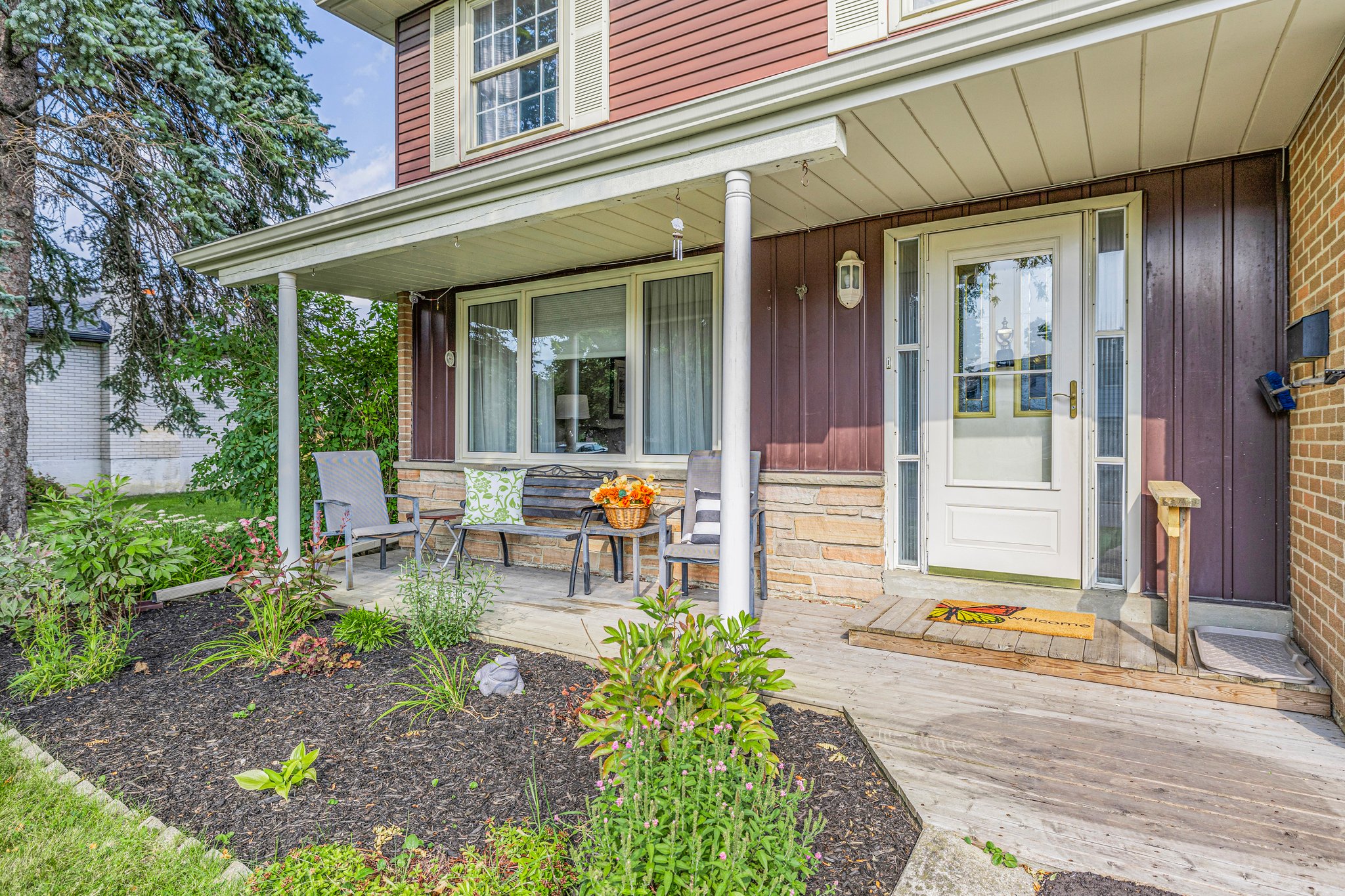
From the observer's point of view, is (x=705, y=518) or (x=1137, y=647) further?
(x=705, y=518)

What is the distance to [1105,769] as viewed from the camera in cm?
206

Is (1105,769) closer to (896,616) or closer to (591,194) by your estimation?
(896,616)

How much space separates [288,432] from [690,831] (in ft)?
14.0

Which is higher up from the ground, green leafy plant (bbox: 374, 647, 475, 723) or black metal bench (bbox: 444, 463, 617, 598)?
black metal bench (bbox: 444, 463, 617, 598)

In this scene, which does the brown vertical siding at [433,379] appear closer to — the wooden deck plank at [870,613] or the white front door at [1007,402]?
the wooden deck plank at [870,613]

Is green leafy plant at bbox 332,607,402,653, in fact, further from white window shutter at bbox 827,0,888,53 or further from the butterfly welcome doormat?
white window shutter at bbox 827,0,888,53

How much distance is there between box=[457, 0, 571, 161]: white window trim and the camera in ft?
14.9

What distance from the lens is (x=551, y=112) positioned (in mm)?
4605

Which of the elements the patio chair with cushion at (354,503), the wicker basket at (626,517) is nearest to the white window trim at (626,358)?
the wicker basket at (626,517)

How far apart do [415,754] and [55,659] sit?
Answer: 74.5 inches

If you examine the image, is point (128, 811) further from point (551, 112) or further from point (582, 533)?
point (551, 112)

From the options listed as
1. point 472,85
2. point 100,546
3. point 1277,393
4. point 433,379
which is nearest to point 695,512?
point 1277,393

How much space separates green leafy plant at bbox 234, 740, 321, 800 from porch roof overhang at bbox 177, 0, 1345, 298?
254 cm

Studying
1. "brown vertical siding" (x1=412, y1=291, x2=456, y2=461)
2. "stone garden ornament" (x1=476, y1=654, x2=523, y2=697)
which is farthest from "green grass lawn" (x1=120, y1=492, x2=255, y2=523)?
"stone garden ornament" (x1=476, y1=654, x2=523, y2=697)
